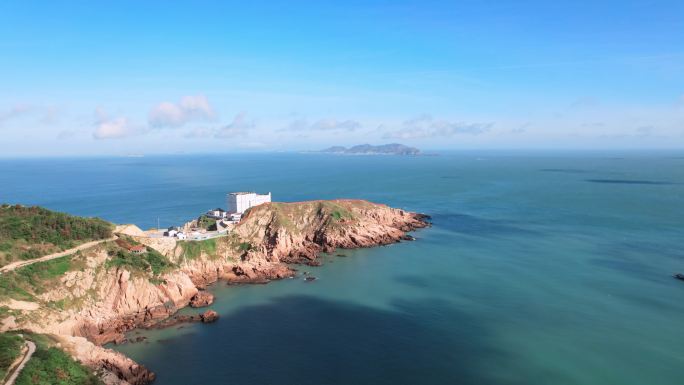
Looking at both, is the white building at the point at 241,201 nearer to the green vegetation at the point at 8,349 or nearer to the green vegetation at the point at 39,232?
the green vegetation at the point at 39,232

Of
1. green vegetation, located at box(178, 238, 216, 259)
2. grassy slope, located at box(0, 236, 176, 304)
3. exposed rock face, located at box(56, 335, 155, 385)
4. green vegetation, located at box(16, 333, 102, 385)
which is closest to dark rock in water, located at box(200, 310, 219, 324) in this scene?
grassy slope, located at box(0, 236, 176, 304)

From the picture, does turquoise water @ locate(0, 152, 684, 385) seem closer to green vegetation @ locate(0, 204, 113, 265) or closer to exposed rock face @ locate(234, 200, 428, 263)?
exposed rock face @ locate(234, 200, 428, 263)

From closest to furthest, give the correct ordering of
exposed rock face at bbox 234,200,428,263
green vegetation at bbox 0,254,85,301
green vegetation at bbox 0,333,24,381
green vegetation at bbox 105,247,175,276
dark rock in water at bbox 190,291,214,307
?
green vegetation at bbox 0,333,24,381 < green vegetation at bbox 0,254,85,301 < green vegetation at bbox 105,247,175,276 < dark rock in water at bbox 190,291,214,307 < exposed rock face at bbox 234,200,428,263

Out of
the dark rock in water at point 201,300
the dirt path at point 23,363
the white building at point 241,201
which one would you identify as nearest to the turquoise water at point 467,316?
the dark rock in water at point 201,300

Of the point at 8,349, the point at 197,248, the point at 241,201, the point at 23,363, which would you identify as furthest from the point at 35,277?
the point at 241,201

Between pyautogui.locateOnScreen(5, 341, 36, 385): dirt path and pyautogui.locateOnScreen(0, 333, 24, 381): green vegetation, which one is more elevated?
pyautogui.locateOnScreen(0, 333, 24, 381): green vegetation

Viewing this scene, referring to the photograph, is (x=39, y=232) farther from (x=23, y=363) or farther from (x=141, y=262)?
(x=23, y=363)
